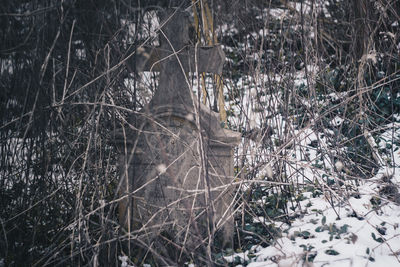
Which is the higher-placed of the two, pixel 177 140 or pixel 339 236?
pixel 177 140

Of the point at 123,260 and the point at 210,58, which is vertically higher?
the point at 210,58

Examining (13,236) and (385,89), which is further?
(385,89)

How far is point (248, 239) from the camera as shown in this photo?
2232 millimetres

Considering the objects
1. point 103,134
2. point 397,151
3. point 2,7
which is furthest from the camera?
point 397,151

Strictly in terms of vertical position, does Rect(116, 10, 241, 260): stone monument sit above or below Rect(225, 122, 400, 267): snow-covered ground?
above

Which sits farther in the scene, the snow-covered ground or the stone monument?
the stone monument

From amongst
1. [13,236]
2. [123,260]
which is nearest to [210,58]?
[123,260]

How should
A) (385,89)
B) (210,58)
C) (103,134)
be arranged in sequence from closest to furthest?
(210,58), (103,134), (385,89)

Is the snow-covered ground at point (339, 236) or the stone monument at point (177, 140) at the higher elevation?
the stone monument at point (177, 140)

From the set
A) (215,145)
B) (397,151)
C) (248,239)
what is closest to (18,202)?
(215,145)

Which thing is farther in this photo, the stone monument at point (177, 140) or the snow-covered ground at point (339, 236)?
the stone monument at point (177, 140)

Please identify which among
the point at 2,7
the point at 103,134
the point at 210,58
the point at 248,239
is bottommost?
the point at 248,239

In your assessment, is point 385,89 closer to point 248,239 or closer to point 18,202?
point 248,239

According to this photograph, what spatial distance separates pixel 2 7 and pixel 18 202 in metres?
1.11
